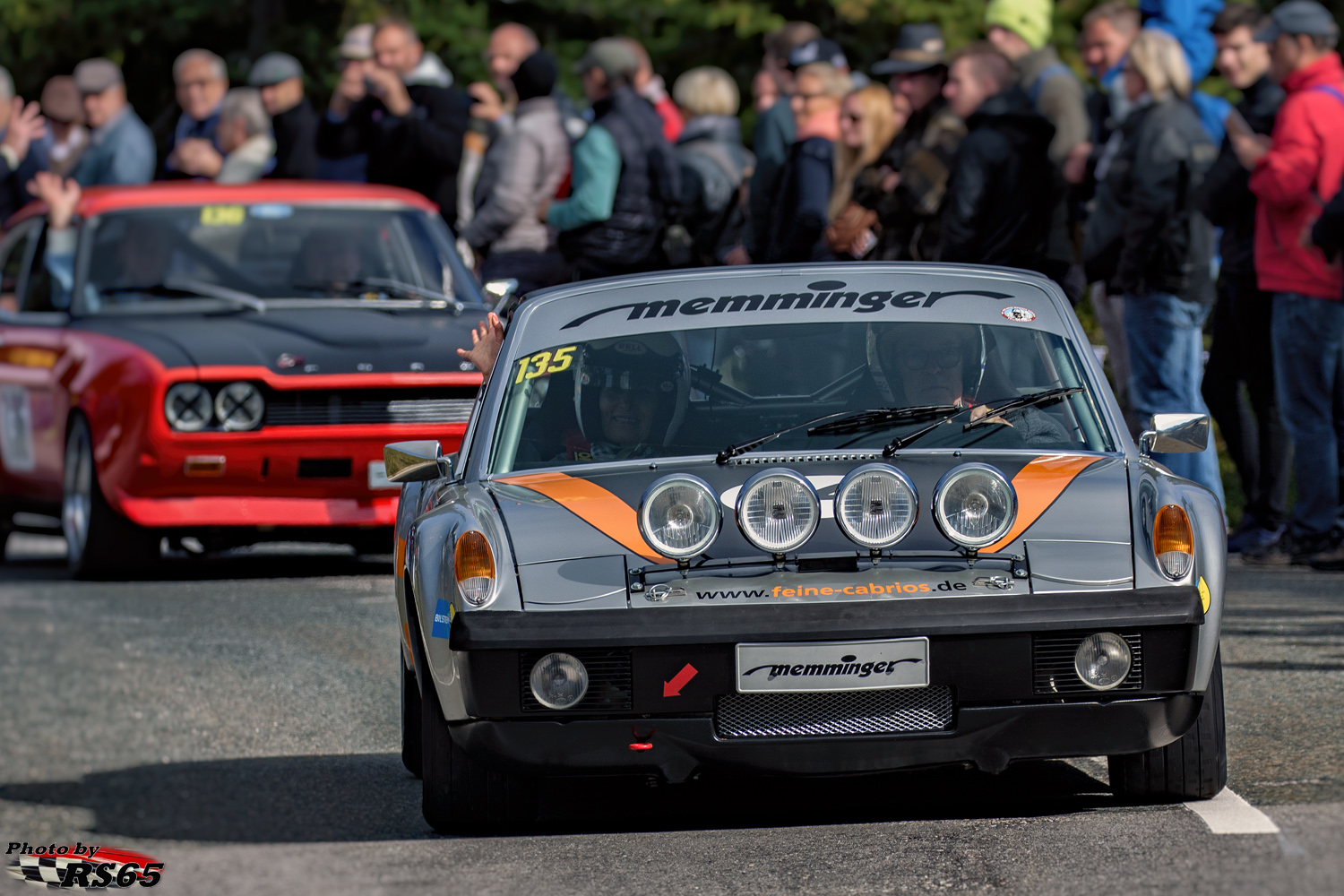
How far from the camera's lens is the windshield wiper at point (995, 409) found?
5625 mm

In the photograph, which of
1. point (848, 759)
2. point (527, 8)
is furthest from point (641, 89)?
point (848, 759)

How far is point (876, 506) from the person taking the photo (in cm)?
519

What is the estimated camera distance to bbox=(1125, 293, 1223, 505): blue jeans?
1061 centimetres

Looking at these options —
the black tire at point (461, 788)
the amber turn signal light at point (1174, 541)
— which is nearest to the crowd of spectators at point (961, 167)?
the amber turn signal light at point (1174, 541)

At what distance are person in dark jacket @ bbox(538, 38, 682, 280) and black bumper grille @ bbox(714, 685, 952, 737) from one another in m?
→ 8.09

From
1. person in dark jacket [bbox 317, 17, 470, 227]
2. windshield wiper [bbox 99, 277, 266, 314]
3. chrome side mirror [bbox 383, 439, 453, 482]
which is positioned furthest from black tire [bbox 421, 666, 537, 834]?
person in dark jacket [bbox 317, 17, 470, 227]

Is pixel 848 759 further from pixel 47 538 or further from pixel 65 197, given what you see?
pixel 47 538

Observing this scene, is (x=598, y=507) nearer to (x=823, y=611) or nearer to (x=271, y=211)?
(x=823, y=611)

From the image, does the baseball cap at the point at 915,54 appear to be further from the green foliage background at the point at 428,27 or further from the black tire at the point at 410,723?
the green foliage background at the point at 428,27

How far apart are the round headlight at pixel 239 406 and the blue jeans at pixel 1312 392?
4.63m

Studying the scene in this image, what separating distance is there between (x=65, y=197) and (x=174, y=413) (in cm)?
257

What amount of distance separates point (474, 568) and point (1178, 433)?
1.87m

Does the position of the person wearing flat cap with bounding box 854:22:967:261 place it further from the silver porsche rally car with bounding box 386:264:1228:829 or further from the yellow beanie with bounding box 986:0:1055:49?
the silver porsche rally car with bounding box 386:264:1228:829

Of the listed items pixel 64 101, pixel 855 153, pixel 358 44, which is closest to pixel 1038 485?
pixel 855 153
